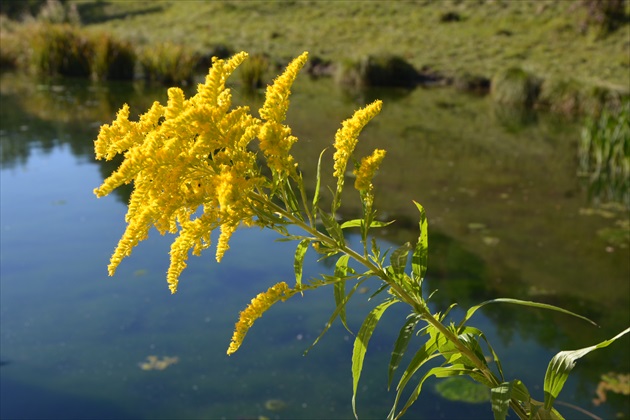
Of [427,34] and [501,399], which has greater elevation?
[501,399]

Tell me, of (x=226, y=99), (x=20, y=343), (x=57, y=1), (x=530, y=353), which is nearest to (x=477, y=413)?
(x=530, y=353)

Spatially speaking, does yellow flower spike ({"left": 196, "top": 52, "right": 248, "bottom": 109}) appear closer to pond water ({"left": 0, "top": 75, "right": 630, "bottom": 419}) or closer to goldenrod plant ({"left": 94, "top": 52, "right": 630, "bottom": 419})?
goldenrod plant ({"left": 94, "top": 52, "right": 630, "bottom": 419})

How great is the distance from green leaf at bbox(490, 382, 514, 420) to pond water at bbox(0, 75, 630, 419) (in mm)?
713

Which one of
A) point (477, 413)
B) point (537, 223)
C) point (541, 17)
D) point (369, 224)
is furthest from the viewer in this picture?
point (541, 17)

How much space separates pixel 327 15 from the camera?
25.4 meters

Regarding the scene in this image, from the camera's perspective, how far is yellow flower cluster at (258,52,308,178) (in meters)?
1.13

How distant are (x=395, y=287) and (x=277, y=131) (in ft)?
1.03

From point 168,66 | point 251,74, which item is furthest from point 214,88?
point 168,66

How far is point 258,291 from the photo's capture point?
479 centimetres

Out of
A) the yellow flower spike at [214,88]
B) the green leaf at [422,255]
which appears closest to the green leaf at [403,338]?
the green leaf at [422,255]

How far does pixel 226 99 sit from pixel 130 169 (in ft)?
0.62

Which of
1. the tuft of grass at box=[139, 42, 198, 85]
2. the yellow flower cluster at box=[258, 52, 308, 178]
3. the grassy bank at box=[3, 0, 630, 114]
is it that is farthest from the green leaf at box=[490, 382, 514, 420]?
the tuft of grass at box=[139, 42, 198, 85]

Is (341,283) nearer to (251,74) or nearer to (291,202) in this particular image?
(291,202)

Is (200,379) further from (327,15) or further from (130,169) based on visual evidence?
Answer: (327,15)
